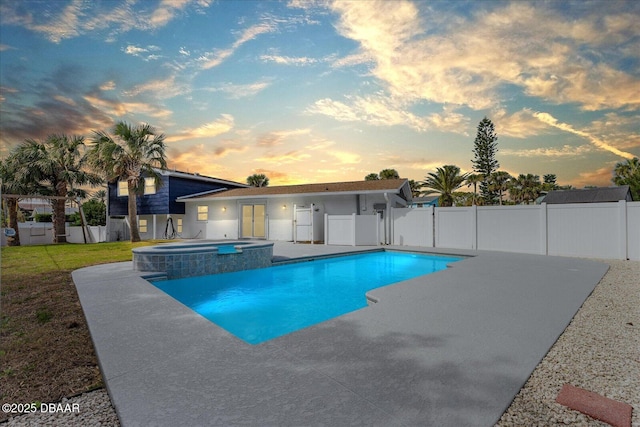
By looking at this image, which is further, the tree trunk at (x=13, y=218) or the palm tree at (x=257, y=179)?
the palm tree at (x=257, y=179)

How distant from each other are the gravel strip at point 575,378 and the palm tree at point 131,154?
18535 millimetres

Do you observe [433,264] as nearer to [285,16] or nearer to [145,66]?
[285,16]

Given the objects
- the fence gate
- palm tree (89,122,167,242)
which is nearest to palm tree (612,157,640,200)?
the fence gate

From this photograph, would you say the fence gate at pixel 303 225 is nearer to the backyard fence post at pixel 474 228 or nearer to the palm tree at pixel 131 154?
the backyard fence post at pixel 474 228

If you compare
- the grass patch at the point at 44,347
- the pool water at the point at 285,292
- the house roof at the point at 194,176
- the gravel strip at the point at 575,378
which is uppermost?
the house roof at the point at 194,176

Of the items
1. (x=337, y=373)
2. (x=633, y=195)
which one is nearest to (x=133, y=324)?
(x=337, y=373)

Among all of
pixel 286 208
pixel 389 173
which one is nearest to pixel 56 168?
pixel 286 208

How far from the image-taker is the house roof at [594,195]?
98.3 feet

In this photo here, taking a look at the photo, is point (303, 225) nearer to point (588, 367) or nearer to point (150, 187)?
point (150, 187)

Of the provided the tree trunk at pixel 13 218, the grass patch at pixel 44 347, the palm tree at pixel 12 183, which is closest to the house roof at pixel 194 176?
the palm tree at pixel 12 183

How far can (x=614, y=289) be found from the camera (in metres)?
6.00

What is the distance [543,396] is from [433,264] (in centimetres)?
882

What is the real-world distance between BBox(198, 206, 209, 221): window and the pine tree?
3066cm

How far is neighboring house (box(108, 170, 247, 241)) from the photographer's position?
2089cm
